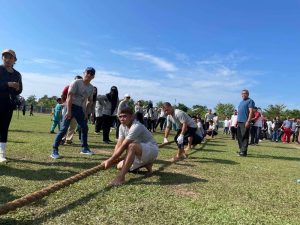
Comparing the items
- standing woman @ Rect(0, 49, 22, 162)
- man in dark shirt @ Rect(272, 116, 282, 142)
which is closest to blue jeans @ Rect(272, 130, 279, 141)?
man in dark shirt @ Rect(272, 116, 282, 142)

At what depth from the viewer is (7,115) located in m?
6.40

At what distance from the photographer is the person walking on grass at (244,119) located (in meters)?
10.9

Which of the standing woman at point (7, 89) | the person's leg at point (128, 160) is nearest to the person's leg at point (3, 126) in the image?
the standing woman at point (7, 89)

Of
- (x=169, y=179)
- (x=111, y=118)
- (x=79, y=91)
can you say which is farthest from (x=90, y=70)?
(x=111, y=118)

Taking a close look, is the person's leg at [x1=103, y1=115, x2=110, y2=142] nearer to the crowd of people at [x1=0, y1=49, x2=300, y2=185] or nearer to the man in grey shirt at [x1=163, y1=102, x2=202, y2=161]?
the crowd of people at [x1=0, y1=49, x2=300, y2=185]

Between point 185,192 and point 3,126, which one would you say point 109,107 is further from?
point 185,192

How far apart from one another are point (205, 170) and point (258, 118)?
492 inches

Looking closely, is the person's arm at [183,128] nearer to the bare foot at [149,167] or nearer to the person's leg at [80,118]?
the person's leg at [80,118]

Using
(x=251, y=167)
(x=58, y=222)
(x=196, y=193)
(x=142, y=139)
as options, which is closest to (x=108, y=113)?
(x=251, y=167)

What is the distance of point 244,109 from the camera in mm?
11023

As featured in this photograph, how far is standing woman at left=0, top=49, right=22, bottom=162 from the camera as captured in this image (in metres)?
6.20

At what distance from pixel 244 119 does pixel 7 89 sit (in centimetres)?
698

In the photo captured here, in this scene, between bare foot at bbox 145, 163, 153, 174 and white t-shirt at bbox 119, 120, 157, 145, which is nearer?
white t-shirt at bbox 119, 120, 157, 145

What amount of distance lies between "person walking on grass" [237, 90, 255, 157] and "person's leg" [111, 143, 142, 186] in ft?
19.4
